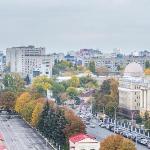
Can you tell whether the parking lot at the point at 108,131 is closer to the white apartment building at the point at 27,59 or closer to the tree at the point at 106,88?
the tree at the point at 106,88

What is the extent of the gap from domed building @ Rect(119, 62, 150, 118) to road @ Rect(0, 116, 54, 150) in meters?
8.68

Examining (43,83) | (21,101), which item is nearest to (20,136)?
(21,101)

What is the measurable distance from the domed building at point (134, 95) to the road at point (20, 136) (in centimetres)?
868

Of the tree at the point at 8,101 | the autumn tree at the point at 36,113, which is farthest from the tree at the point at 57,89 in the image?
the autumn tree at the point at 36,113

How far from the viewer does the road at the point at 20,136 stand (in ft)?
133

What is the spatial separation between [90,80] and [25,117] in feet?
104

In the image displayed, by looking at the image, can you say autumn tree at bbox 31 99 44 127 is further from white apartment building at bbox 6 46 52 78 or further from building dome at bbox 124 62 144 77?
white apartment building at bbox 6 46 52 78

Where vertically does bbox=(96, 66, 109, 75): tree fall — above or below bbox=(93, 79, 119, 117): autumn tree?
above

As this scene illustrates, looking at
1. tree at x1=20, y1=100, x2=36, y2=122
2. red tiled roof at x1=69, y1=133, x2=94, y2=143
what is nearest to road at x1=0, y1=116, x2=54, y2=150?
tree at x1=20, y1=100, x2=36, y2=122

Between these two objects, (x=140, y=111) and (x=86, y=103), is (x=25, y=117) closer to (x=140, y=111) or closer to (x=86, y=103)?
(x=140, y=111)

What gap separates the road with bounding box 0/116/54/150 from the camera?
40.4 meters

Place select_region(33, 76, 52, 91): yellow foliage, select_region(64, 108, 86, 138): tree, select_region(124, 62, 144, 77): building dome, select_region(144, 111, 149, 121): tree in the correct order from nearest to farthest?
select_region(64, 108, 86, 138): tree → select_region(144, 111, 149, 121): tree → select_region(124, 62, 144, 77): building dome → select_region(33, 76, 52, 91): yellow foliage

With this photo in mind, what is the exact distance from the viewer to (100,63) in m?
124

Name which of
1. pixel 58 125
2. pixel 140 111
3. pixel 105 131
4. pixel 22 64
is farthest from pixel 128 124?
pixel 22 64
